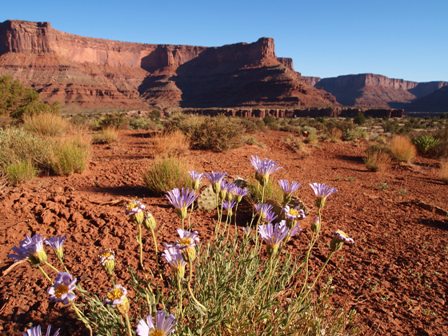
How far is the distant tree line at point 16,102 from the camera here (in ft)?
46.2

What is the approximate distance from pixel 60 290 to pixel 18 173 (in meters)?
4.41

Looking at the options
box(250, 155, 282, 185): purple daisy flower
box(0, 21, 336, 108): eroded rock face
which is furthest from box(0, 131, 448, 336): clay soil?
box(0, 21, 336, 108): eroded rock face

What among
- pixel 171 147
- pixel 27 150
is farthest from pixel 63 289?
pixel 171 147

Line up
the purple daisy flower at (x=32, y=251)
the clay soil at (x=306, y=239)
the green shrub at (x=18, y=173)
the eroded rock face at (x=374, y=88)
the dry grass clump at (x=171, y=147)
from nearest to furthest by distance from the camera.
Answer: the purple daisy flower at (x=32, y=251) → the clay soil at (x=306, y=239) → the green shrub at (x=18, y=173) → the dry grass clump at (x=171, y=147) → the eroded rock face at (x=374, y=88)

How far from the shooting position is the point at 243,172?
7324mm

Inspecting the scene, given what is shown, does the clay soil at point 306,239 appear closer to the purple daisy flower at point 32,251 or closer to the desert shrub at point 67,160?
the desert shrub at point 67,160

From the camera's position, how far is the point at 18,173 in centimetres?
499

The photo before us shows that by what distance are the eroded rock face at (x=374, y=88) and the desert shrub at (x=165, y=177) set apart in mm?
126371

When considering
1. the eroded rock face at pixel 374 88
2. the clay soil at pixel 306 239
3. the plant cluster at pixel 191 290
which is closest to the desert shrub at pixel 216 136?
the clay soil at pixel 306 239

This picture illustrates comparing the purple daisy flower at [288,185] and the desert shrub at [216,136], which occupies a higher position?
the purple daisy flower at [288,185]

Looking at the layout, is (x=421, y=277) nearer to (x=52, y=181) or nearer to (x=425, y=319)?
(x=425, y=319)

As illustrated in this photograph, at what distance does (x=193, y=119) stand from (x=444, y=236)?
28.6ft

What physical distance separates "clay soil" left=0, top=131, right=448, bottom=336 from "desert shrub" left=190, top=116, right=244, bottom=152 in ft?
8.86

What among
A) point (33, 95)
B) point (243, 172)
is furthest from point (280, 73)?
point (243, 172)
